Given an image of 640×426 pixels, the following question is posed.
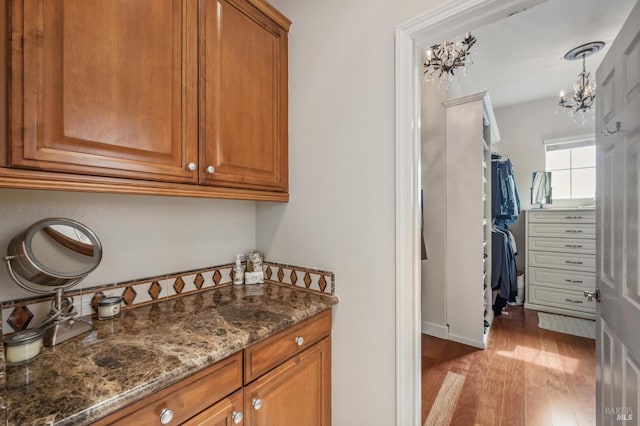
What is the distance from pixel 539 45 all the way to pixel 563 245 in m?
2.29

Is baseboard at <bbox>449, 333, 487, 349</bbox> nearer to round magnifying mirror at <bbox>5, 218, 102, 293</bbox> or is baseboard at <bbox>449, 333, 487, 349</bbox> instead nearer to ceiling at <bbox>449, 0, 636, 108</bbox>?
ceiling at <bbox>449, 0, 636, 108</bbox>

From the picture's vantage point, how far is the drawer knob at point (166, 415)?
731mm

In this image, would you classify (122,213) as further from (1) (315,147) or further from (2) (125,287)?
(1) (315,147)

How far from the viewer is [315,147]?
1.45m

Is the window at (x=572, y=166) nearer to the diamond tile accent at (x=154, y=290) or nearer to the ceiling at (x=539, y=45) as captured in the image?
the ceiling at (x=539, y=45)

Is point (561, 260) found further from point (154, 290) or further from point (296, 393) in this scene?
point (154, 290)

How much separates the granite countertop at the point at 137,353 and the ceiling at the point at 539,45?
8.04 ft

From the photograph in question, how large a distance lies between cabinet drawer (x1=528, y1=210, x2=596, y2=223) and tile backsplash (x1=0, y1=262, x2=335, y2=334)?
348 centimetres

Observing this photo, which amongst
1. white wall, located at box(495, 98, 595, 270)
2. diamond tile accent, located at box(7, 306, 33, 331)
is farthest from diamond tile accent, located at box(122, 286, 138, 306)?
white wall, located at box(495, 98, 595, 270)

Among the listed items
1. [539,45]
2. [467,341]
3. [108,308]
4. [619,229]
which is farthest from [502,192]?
[108,308]

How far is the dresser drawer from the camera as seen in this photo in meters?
3.24

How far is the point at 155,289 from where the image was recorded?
1282 millimetres

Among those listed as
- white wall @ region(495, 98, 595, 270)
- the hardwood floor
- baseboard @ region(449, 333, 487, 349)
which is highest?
white wall @ region(495, 98, 595, 270)

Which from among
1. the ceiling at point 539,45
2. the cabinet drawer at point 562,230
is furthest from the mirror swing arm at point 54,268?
the cabinet drawer at point 562,230
